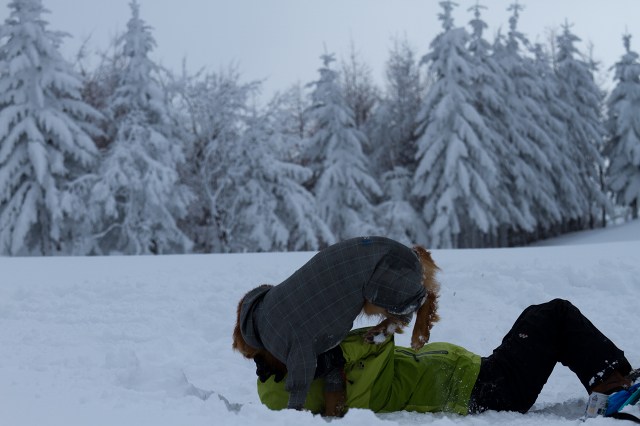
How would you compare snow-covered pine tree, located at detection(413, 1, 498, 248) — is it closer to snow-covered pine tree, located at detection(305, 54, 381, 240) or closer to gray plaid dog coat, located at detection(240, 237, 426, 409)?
snow-covered pine tree, located at detection(305, 54, 381, 240)

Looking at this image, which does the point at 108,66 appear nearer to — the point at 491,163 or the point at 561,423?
the point at 491,163

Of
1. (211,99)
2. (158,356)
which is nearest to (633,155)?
(211,99)

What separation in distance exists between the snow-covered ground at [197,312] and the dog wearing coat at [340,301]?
41cm

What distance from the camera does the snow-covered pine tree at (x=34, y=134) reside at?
19703mm

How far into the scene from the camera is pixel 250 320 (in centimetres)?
362

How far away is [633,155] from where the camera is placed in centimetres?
3222

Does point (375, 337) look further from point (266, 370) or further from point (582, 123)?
point (582, 123)

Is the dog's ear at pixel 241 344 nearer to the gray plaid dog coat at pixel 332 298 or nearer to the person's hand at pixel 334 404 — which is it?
the gray plaid dog coat at pixel 332 298

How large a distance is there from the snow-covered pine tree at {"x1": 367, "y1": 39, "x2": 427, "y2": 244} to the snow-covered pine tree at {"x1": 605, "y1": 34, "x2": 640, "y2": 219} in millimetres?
9729

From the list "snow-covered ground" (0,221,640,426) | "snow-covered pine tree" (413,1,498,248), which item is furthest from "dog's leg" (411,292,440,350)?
"snow-covered pine tree" (413,1,498,248)

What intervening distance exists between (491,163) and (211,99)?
11.1 metres

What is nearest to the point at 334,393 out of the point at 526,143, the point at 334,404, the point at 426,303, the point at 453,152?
the point at 334,404

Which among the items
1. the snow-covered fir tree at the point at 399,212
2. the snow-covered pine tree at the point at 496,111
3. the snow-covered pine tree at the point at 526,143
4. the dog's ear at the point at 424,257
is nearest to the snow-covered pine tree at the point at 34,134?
the snow-covered fir tree at the point at 399,212

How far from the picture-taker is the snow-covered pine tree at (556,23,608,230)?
33000mm
